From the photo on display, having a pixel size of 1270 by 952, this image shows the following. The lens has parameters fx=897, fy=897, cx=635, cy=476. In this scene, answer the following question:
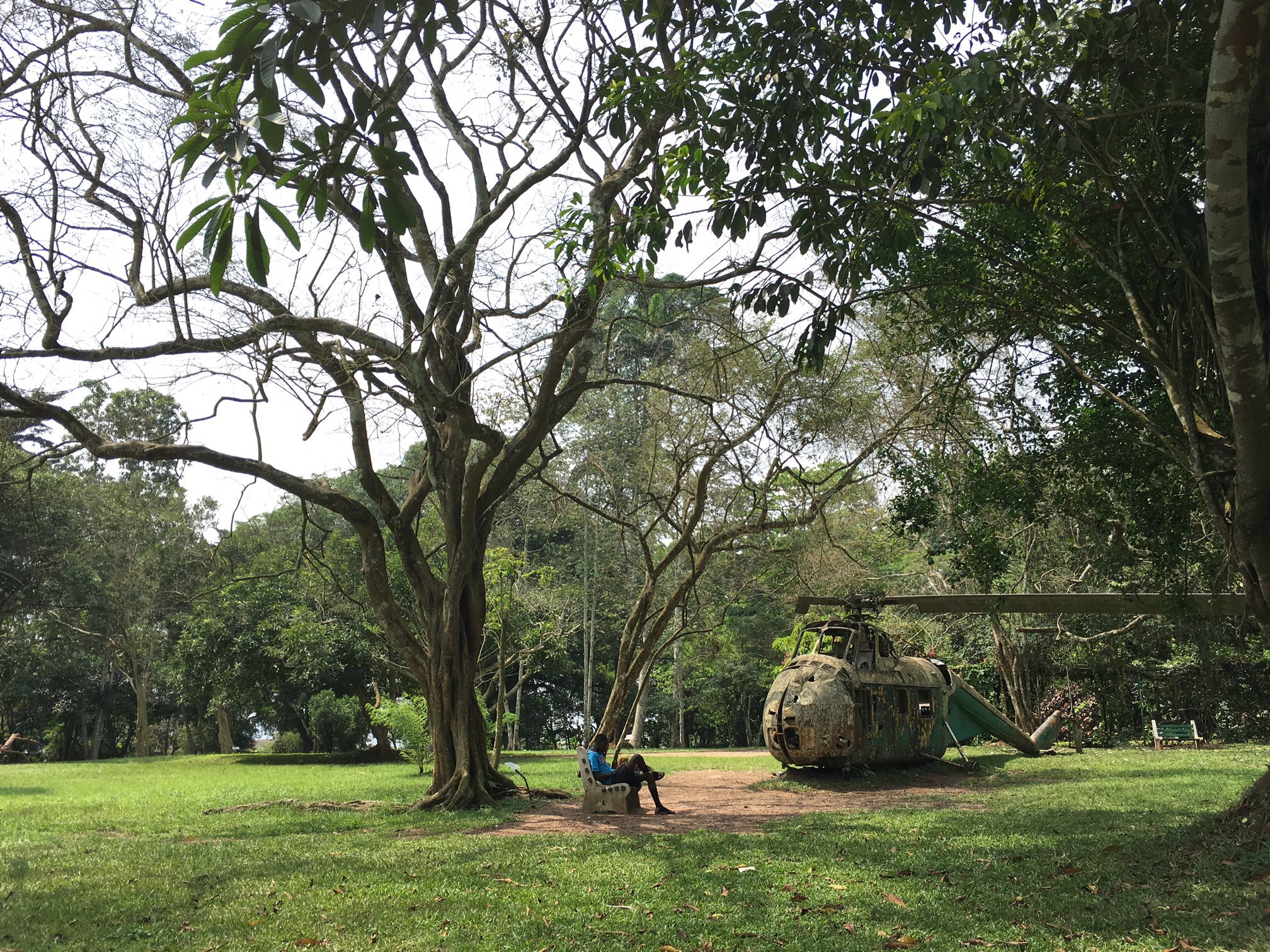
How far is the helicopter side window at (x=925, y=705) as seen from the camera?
15.6 meters

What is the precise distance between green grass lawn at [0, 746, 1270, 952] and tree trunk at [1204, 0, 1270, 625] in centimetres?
238

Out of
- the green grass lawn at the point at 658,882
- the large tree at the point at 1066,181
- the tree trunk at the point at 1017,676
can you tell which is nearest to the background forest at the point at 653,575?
the tree trunk at the point at 1017,676

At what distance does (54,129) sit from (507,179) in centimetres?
538

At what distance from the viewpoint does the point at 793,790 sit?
46.2ft

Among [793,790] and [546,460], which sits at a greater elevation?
[546,460]

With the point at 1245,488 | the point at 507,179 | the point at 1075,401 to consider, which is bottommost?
the point at 1245,488

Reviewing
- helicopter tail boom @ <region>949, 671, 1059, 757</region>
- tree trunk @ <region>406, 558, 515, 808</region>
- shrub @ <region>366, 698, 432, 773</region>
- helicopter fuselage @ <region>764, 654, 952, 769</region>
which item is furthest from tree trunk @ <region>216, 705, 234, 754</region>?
helicopter tail boom @ <region>949, 671, 1059, 757</region>

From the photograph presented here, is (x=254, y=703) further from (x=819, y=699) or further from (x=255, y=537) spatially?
(x=819, y=699)

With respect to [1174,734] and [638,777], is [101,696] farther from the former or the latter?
[1174,734]

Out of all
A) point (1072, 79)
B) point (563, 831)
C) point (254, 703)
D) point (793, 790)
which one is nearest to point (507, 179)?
point (1072, 79)

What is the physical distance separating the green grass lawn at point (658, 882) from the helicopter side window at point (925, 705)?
3.79m

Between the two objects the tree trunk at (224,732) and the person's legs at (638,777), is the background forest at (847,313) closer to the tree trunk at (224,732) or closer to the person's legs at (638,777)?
the person's legs at (638,777)

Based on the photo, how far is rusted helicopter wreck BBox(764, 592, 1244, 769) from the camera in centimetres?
1398

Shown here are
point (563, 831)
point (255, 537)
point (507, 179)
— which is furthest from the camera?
point (255, 537)
